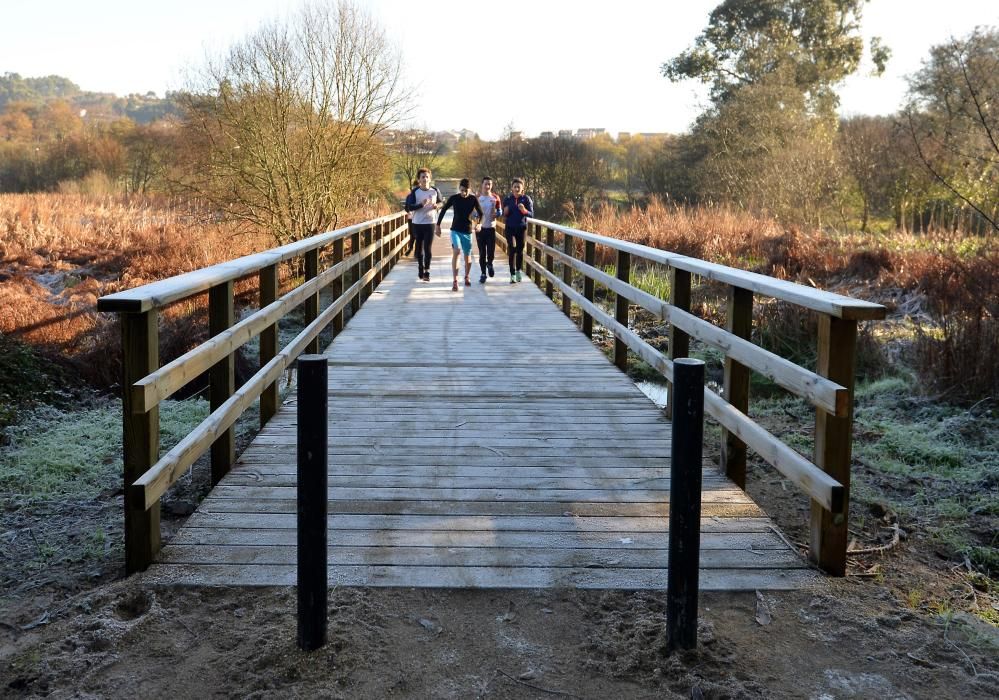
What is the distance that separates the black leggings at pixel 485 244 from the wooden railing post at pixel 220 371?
10.2m

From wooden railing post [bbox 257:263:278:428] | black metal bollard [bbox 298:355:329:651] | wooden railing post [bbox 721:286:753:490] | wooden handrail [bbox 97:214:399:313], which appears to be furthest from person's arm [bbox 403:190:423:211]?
black metal bollard [bbox 298:355:329:651]

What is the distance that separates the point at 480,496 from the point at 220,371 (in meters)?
1.44

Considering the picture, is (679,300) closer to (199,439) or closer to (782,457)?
(782,457)

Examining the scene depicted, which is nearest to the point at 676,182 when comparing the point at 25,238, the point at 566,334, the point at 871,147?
the point at 871,147

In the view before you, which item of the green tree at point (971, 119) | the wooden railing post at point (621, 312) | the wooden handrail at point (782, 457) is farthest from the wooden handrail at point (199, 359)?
the green tree at point (971, 119)

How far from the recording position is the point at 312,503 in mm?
3018

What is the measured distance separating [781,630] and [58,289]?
13.1 meters

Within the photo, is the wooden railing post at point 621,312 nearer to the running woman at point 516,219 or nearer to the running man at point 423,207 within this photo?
the running man at point 423,207

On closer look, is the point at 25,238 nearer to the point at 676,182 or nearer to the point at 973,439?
the point at 973,439

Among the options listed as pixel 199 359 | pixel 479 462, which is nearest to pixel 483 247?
pixel 479 462

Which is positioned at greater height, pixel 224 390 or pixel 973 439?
pixel 224 390

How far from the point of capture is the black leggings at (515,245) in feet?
49.7

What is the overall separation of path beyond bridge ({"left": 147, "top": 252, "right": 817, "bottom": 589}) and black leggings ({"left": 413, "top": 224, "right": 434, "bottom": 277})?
6492 mm

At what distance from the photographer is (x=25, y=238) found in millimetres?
17797
